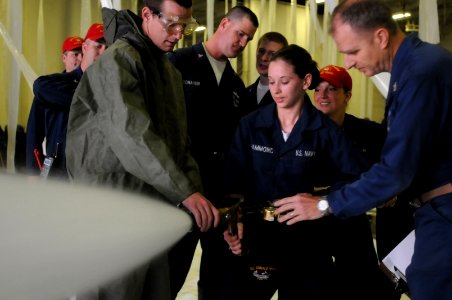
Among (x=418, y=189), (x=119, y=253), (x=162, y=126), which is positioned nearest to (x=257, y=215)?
(x=162, y=126)

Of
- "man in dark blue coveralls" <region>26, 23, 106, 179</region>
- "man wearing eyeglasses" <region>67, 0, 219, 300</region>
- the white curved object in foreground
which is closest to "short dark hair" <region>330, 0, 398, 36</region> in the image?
"man wearing eyeglasses" <region>67, 0, 219, 300</region>

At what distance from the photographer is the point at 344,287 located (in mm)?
2145

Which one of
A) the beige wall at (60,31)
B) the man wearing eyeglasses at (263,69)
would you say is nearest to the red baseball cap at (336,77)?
the man wearing eyeglasses at (263,69)

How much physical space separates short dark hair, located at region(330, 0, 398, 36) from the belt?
1.46ft

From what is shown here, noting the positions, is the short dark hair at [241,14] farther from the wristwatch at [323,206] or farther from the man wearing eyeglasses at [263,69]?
the wristwatch at [323,206]

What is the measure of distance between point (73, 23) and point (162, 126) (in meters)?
4.57

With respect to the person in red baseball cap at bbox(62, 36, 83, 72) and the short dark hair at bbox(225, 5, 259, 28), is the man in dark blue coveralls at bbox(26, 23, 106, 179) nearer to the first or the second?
the person in red baseball cap at bbox(62, 36, 83, 72)

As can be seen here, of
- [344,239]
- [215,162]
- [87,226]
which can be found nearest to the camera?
[87,226]

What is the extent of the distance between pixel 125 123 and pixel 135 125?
0.03m

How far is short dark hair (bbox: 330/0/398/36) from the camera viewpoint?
1.40 metres

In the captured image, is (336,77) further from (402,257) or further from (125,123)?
(125,123)

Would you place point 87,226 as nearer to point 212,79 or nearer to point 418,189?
point 418,189

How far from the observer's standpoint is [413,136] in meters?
1.29

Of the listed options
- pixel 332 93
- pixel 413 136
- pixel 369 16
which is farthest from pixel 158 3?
pixel 332 93
